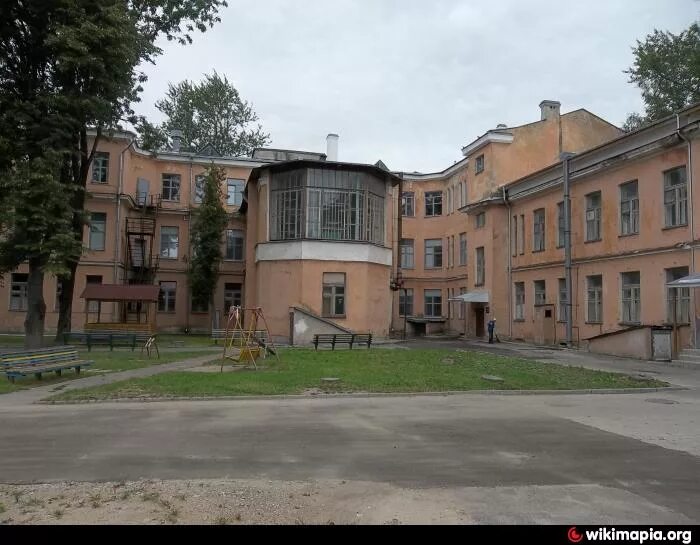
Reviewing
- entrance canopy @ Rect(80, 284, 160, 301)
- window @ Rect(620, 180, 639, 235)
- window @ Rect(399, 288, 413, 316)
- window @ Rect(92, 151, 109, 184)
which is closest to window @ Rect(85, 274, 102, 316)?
window @ Rect(92, 151, 109, 184)

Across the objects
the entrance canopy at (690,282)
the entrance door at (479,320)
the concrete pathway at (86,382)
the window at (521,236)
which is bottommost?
the concrete pathway at (86,382)

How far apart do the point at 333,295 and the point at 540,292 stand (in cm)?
1200

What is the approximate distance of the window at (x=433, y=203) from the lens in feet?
165

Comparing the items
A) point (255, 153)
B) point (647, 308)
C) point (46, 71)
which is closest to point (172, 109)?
point (255, 153)

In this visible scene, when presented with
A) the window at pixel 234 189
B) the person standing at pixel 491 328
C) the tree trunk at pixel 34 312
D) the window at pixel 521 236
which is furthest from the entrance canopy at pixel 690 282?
the window at pixel 234 189

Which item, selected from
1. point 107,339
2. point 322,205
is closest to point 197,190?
point 322,205

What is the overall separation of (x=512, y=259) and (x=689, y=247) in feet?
47.7

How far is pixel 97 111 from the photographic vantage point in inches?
915

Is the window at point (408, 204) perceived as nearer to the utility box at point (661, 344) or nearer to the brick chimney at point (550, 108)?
the brick chimney at point (550, 108)

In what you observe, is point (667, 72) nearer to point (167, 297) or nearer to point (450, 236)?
point (450, 236)

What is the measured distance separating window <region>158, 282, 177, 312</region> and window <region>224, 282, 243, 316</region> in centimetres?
396

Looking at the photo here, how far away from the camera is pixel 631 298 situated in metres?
25.8

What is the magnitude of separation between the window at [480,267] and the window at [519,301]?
2.89m
